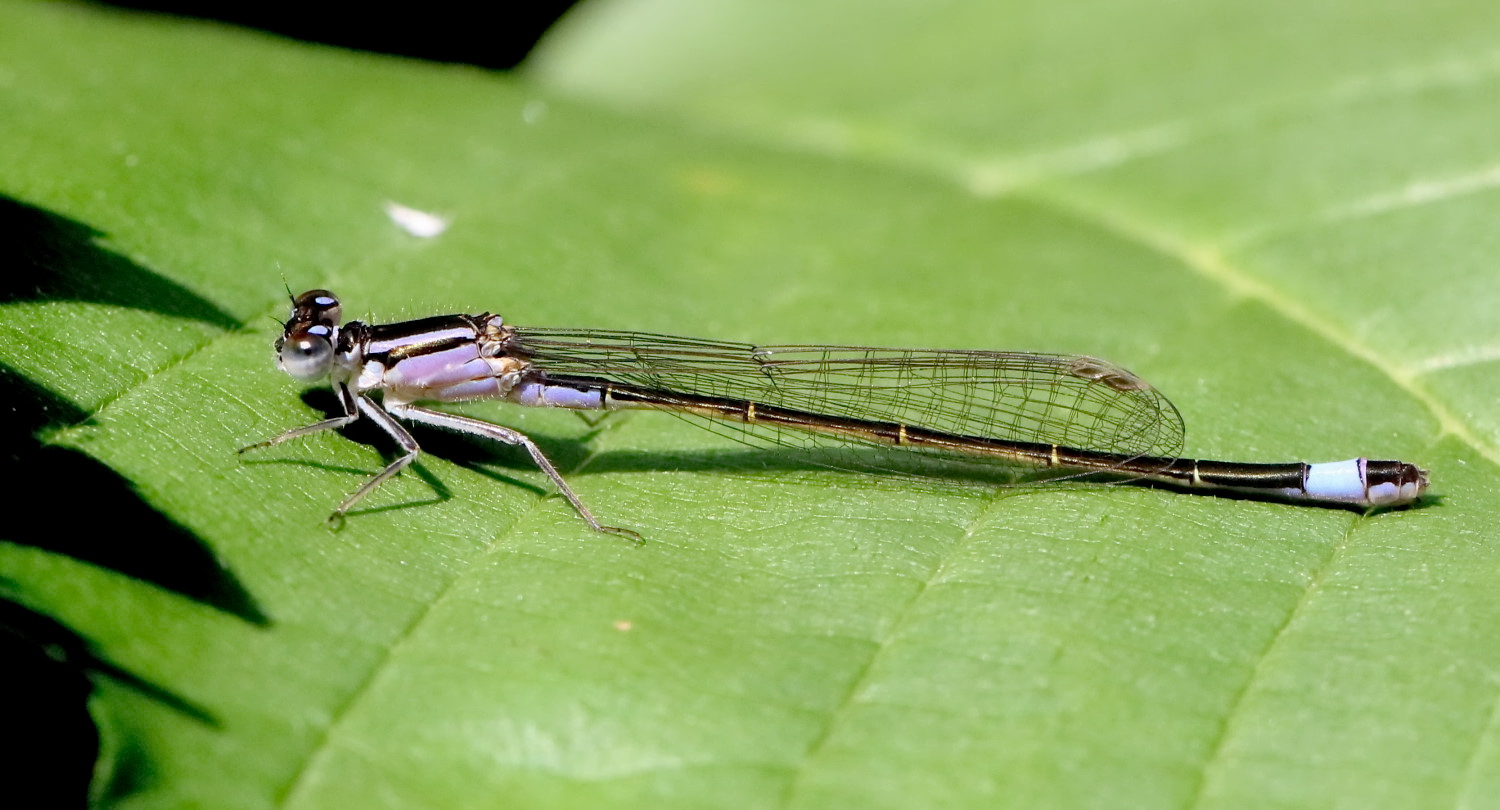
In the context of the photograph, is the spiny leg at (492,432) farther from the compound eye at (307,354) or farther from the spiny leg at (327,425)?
the compound eye at (307,354)

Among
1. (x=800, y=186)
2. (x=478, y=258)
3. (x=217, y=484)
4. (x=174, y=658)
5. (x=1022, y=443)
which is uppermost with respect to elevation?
(x=800, y=186)

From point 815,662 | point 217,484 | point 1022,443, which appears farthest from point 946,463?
point 217,484

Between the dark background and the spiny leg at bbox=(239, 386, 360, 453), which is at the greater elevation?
the dark background

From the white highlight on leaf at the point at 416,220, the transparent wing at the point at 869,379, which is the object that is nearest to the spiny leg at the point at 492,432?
the transparent wing at the point at 869,379

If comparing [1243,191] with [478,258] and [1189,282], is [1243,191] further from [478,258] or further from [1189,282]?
[478,258]

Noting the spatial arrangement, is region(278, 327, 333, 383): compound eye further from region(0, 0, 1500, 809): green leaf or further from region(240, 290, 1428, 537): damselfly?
region(0, 0, 1500, 809): green leaf

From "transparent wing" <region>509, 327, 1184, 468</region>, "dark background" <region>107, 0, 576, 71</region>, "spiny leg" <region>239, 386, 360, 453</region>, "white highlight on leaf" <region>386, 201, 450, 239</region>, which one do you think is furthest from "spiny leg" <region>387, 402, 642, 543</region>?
"dark background" <region>107, 0, 576, 71</region>

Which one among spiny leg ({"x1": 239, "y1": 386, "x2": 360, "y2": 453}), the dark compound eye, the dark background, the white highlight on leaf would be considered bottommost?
spiny leg ({"x1": 239, "y1": 386, "x2": 360, "y2": 453})
